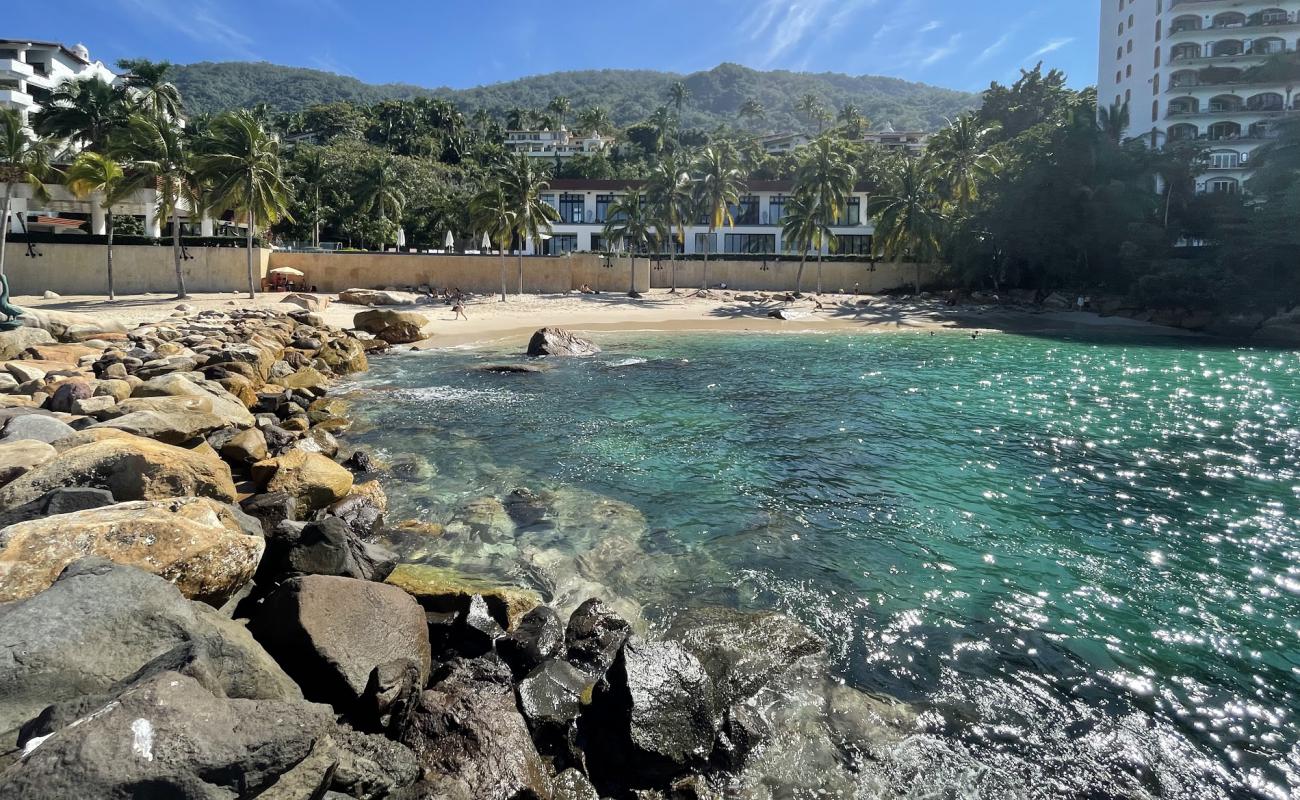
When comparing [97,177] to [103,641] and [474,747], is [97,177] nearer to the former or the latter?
[103,641]

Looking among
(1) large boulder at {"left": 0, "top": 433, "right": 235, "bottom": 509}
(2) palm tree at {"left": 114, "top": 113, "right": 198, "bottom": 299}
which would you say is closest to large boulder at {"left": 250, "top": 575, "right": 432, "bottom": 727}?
(1) large boulder at {"left": 0, "top": 433, "right": 235, "bottom": 509}

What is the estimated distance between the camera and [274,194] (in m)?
38.9

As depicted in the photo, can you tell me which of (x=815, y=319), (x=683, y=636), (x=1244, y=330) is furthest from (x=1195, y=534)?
(x=1244, y=330)

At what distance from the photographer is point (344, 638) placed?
5.83 meters

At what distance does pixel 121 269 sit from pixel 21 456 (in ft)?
136

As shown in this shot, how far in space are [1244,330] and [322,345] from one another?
4985 cm

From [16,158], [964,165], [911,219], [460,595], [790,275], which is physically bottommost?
[460,595]

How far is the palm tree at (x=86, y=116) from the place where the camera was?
5044 cm

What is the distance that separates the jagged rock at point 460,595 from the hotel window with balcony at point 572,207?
69.6 m

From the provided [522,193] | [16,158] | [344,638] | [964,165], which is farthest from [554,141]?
[344,638]

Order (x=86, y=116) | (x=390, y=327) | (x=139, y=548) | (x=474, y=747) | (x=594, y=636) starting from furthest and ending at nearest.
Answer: (x=86, y=116) → (x=390, y=327) → (x=594, y=636) → (x=139, y=548) → (x=474, y=747)

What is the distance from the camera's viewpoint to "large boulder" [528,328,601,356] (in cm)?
2948

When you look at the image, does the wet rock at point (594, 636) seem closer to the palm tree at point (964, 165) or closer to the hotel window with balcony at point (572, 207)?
the palm tree at point (964, 165)

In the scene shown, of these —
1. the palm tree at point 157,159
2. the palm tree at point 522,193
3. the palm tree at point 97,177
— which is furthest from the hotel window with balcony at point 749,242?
the palm tree at point 97,177
